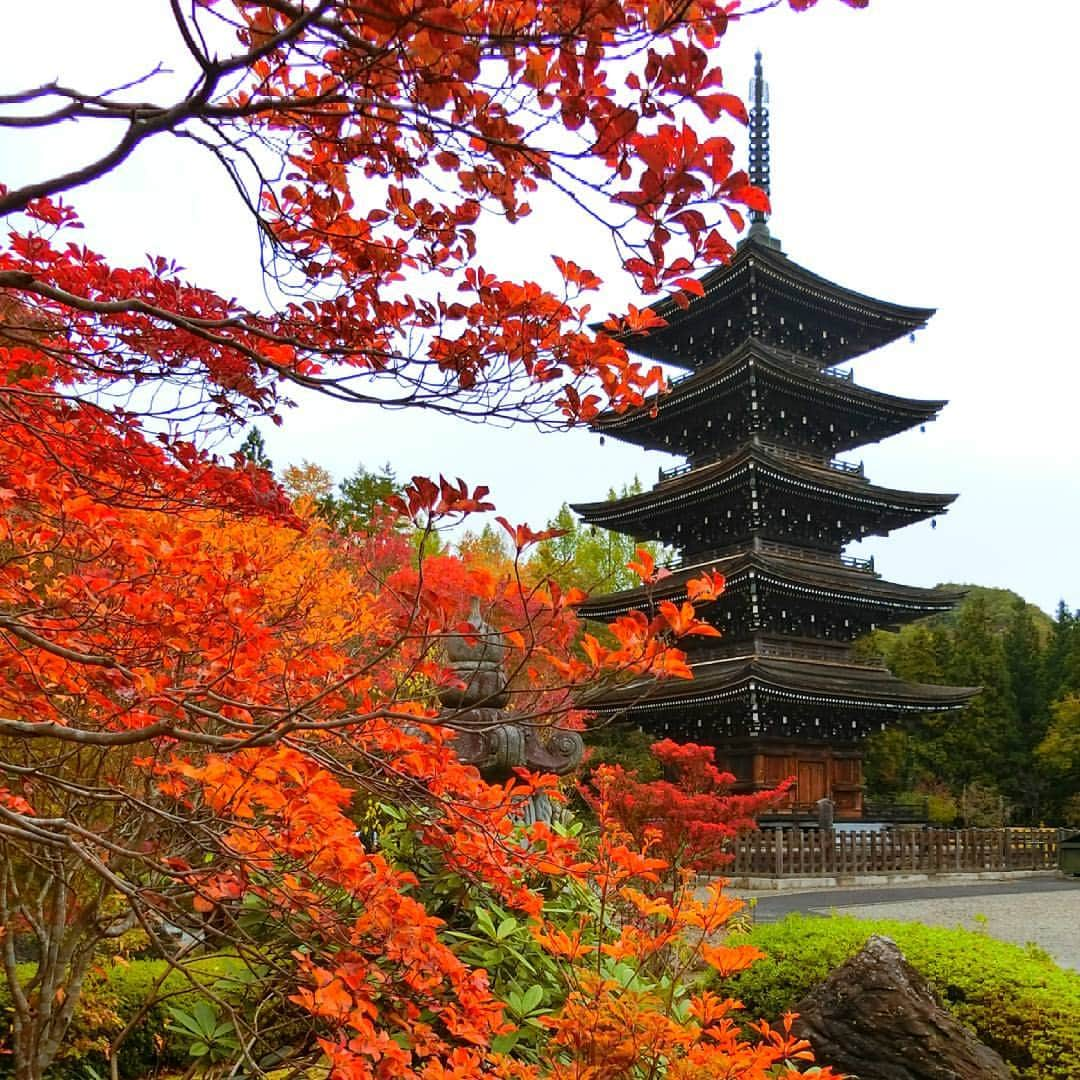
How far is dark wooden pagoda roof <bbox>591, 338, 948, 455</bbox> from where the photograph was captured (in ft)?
63.0

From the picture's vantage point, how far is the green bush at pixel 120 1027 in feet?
16.1

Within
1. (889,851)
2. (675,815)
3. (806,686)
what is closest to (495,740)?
(675,815)

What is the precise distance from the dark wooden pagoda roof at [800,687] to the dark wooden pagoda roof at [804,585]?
154 cm

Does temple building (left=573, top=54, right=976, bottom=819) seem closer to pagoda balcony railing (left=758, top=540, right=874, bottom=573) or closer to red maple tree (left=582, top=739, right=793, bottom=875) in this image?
pagoda balcony railing (left=758, top=540, right=874, bottom=573)

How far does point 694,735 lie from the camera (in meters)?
20.5

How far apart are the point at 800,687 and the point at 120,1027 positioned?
15.0 m

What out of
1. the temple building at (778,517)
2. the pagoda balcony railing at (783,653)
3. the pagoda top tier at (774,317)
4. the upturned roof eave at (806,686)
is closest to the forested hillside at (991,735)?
the upturned roof eave at (806,686)

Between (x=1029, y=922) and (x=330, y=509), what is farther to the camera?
(x=330, y=509)

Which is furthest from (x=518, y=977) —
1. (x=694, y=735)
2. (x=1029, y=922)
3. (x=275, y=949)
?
(x=694, y=735)

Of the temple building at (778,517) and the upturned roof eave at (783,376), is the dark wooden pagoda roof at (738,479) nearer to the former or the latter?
the temple building at (778,517)

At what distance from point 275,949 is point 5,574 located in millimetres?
1970

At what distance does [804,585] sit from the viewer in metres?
18.9

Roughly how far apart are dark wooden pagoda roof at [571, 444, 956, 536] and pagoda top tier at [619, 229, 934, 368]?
9.90 ft

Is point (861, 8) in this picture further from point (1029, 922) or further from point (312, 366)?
point (1029, 922)
